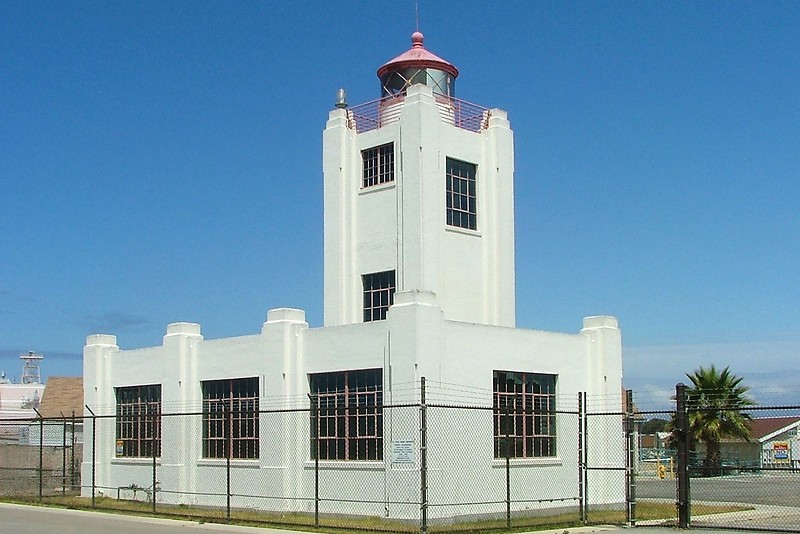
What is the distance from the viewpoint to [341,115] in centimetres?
3120

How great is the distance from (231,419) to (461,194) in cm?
887

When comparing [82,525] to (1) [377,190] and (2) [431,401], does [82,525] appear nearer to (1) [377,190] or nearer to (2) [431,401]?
(2) [431,401]

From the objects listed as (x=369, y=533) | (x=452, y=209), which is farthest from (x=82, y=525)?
(x=452, y=209)

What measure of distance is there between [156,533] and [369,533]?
4.34 metres

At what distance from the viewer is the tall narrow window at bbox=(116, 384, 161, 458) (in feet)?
108

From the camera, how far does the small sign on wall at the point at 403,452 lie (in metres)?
25.0

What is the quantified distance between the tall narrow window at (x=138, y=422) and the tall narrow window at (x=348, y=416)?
6.84 meters

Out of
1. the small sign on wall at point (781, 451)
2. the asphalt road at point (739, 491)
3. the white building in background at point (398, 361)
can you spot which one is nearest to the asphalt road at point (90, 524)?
the white building in background at point (398, 361)

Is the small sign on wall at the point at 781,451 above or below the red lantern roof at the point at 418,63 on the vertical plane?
below

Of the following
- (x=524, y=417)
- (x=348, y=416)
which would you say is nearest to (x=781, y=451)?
(x=524, y=417)

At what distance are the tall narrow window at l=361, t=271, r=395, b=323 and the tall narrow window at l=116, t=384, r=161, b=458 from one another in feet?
24.1

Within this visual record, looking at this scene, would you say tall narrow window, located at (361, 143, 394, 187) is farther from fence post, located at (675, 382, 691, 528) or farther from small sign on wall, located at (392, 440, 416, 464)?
fence post, located at (675, 382, 691, 528)

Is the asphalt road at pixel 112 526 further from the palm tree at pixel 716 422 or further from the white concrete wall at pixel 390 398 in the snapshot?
the palm tree at pixel 716 422

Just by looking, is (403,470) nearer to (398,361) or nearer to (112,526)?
(398,361)
